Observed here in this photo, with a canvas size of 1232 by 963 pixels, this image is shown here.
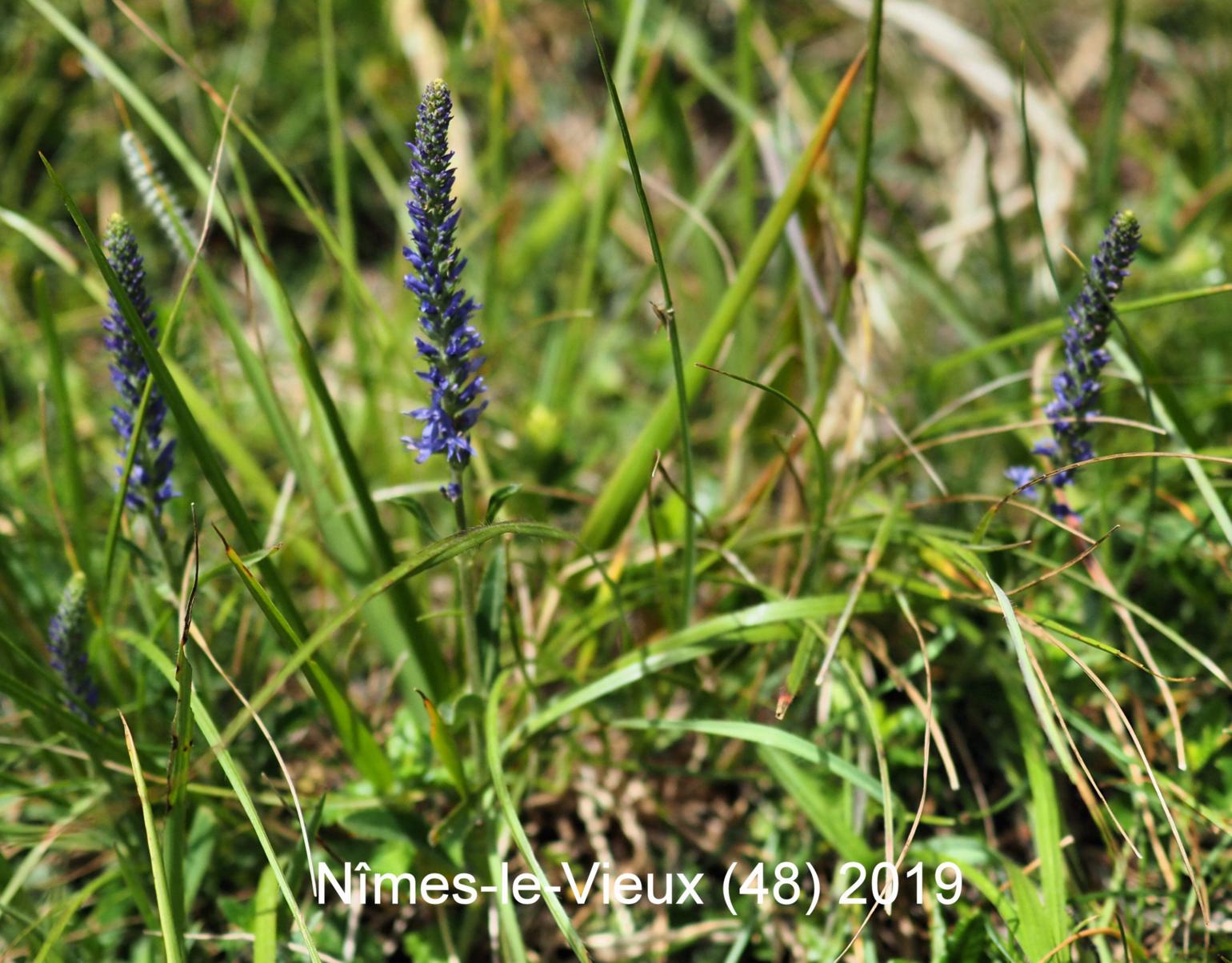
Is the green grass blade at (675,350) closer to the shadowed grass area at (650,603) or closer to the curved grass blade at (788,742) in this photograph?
the shadowed grass area at (650,603)

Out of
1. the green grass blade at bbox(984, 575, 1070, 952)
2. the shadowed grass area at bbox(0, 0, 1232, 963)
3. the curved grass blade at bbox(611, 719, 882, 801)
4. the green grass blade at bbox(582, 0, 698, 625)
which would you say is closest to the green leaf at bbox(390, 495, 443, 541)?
the shadowed grass area at bbox(0, 0, 1232, 963)

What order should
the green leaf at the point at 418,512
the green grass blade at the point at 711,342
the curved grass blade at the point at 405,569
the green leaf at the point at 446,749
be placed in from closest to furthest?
the curved grass blade at the point at 405,569, the green leaf at the point at 418,512, the green leaf at the point at 446,749, the green grass blade at the point at 711,342

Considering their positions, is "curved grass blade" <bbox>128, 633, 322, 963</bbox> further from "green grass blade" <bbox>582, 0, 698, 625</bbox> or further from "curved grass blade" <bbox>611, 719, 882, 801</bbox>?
"green grass blade" <bbox>582, 0, 698, 625</bbox>

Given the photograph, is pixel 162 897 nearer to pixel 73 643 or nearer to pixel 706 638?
pixel 73 643

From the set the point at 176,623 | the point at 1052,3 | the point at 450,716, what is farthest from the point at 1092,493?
the point at 1052,3

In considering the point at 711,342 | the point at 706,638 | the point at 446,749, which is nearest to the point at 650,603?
the point at 706,638

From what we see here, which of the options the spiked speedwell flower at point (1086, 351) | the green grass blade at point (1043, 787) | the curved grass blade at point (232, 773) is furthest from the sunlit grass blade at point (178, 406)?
the spiked speedwell flower at point (1086, 351)

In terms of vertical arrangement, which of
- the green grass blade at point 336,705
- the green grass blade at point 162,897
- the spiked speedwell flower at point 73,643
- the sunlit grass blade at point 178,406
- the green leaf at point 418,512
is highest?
the sunlit grass blade at point 178,406
